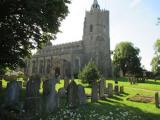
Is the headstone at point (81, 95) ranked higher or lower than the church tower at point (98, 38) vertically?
lower

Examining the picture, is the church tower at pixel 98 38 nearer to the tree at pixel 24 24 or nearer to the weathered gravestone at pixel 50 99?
the tree at pixel 24 24

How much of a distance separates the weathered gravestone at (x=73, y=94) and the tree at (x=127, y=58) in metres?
47.2

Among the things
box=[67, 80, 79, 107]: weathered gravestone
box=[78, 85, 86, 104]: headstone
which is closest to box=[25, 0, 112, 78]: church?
box=[78, 85, 86, 104]: headstone

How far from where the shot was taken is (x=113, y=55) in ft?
209

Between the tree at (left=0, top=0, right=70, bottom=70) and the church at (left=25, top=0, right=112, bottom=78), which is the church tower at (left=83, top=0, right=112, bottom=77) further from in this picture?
the tree at (left=0, top=0, right=70, bottom=70)

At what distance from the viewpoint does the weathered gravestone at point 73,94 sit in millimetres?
11164

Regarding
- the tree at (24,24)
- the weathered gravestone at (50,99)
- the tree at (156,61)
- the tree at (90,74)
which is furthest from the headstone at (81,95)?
the tree at (156,61)

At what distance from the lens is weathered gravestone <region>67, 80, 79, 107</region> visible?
1116cm

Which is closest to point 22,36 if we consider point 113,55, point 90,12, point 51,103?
point 51,103

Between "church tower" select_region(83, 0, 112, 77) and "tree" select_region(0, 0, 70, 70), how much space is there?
36.5 metres

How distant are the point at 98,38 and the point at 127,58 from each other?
10249 mm

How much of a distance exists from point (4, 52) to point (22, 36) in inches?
75.8

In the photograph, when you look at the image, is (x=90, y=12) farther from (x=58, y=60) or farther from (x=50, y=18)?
(x=50, y=18)

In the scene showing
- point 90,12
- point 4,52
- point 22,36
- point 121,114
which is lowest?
point 121,114
